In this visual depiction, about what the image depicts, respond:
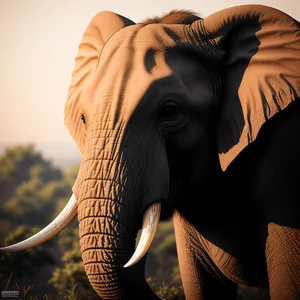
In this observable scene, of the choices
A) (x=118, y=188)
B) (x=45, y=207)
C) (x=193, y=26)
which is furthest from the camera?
(x=45, y=207)

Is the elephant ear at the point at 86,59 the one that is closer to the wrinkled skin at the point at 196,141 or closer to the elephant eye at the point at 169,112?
the wrinkled skin at the point at 196,141

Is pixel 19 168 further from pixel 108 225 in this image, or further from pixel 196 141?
pixel 108 225

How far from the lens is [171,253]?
1474 centimetres

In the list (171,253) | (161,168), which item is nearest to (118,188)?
(161,168)

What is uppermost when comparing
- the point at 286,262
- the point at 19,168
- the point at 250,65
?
the point at 250,65

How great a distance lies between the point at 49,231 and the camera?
3.76 m

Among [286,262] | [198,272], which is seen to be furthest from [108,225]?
[198,272]

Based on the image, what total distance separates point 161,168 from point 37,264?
840cm

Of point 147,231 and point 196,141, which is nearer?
point 147,231

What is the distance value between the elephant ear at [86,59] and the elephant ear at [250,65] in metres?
0.49

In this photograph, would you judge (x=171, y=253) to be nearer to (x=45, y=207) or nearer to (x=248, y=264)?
(x=45, y=207)

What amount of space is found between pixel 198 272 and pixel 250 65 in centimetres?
135

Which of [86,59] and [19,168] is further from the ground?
[86,59]

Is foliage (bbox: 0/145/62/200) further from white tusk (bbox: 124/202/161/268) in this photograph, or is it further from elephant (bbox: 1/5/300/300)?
white tusk (bbox: 124/202/161/268)
